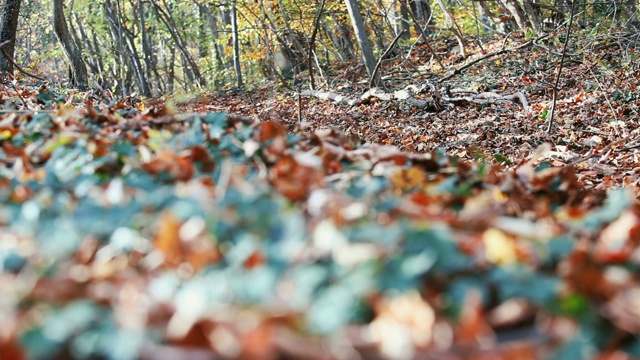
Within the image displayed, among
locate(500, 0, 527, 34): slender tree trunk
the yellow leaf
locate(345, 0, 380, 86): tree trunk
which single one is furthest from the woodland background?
locate(500, 0, 527, 34): slender tree trunk

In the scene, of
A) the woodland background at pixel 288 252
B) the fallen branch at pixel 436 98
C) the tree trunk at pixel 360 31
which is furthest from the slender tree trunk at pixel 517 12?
the woodland background at pixel 288 252

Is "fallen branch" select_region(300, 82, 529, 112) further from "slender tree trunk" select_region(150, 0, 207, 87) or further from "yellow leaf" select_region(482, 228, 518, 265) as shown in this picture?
"slender tree trunk" select_region(150, 0, 207, 87)

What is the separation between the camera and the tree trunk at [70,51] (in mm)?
10805

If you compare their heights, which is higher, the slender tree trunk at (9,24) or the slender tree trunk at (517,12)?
the slender tree trunk at (9,24)

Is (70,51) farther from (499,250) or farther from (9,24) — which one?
(499,250)

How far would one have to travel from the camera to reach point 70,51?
10.9 meters

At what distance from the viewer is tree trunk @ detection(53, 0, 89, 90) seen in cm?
1080

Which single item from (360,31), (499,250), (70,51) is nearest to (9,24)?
(70,51)

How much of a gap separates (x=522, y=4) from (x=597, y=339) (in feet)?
44.8

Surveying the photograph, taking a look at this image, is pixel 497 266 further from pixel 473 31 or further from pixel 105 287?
pixel 473 31

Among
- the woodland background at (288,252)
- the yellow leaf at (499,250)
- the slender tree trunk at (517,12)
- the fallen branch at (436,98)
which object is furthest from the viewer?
the slender tree trunk at (517,12)

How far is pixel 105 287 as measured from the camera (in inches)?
45.7

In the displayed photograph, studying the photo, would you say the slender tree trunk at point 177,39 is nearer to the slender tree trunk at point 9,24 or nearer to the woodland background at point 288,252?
the slender tree trunk at point 9,24

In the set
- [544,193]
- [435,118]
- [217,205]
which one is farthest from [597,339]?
[435,118]
